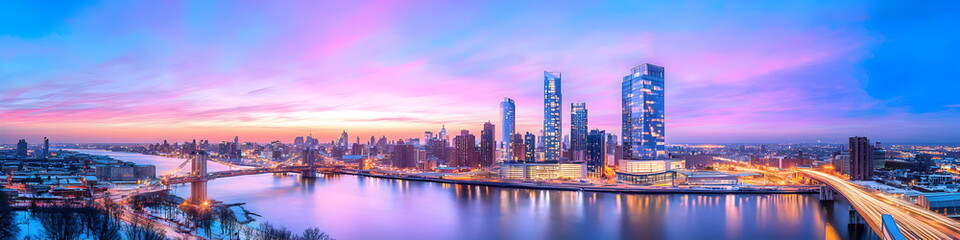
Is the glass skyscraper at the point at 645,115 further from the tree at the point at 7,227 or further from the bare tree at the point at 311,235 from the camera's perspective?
the tree at the point at 7,227

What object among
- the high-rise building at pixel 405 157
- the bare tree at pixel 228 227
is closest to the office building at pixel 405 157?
the high-rise building at pixel 405 157

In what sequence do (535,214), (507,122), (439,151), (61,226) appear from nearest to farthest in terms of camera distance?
(61,226)
(535,214)
(439,151)
(507,122)

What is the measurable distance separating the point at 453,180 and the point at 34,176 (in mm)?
15729

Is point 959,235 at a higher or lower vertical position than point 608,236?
higher

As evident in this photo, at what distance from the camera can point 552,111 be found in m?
41.2

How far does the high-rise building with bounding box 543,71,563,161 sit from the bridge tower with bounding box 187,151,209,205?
1048 inches

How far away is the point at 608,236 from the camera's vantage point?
A: 34.9 feet

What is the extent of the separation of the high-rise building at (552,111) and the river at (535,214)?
767 inches

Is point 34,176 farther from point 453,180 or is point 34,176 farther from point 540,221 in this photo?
point 540,221

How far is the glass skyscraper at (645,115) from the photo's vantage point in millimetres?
29156

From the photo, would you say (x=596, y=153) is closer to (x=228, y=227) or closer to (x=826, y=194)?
(x=826, y=194)

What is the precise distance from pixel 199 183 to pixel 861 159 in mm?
23609

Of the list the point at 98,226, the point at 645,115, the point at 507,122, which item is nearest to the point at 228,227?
the point at 98,226

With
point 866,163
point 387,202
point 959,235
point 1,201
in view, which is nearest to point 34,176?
point 1,201
